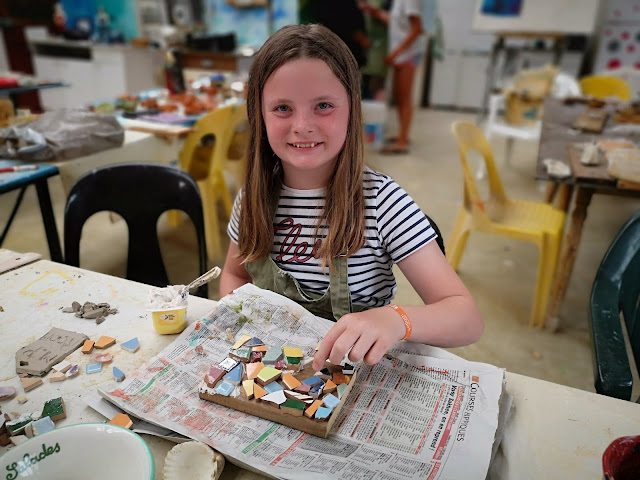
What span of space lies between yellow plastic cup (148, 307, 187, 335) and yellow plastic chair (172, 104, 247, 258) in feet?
5.81

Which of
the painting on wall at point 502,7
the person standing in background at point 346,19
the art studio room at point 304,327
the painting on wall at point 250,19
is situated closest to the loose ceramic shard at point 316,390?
the art studio room at point 304,327

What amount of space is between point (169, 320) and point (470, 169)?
166cm

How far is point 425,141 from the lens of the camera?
5.34 m

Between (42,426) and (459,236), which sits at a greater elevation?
(42,426)

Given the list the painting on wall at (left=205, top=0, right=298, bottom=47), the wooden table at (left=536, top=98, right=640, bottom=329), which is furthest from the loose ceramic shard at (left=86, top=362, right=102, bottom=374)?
the painting on wall at (left=205, top=0, right=298, bottom=47)

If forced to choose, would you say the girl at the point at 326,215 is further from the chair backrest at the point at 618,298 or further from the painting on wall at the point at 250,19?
the painting on wall at the point at 250,19

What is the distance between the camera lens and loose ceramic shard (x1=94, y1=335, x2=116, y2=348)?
0.83m

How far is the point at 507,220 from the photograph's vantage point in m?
2.22

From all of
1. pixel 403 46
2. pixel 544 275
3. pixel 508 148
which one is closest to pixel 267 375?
pixel 544 275

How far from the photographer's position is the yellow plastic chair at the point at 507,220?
2.10 m

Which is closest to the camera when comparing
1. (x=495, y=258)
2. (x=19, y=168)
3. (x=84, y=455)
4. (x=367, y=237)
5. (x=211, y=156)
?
(x=84, y=455)

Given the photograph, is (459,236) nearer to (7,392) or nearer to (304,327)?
(304,327)

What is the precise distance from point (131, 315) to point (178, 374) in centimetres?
23

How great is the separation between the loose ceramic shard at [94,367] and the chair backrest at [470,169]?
1723 millimetres
